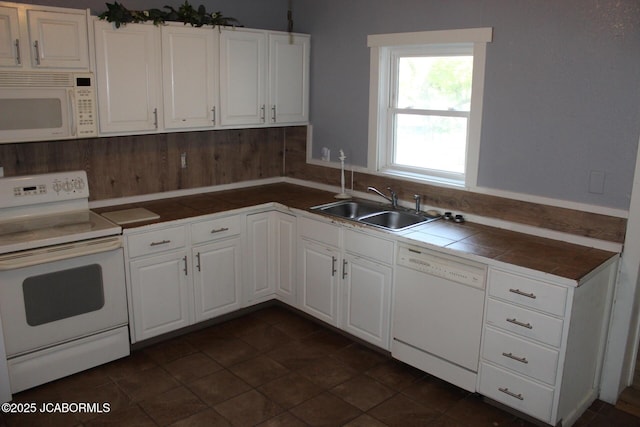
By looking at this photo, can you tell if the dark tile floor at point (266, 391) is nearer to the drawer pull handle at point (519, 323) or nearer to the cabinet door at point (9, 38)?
the drawer pull handle at point (519, 323)

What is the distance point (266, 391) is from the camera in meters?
3.25

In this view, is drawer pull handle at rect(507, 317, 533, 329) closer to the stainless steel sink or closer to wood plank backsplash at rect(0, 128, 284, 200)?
the stainless steel sink

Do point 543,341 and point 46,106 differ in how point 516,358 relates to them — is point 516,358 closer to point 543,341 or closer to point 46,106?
point 543,341

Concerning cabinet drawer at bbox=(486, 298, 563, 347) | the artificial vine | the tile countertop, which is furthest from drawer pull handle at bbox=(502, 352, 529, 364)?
the artificial vine

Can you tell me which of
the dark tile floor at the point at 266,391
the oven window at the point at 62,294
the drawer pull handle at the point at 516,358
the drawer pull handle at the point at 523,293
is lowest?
the dark tile floor at the point at 266,391

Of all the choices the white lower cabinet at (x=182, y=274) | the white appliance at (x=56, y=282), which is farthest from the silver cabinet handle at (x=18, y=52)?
the white lower cabinet at (x=182, y=274)

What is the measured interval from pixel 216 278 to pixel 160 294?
44cm

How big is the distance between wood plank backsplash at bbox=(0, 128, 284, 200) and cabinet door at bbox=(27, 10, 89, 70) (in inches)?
24.3

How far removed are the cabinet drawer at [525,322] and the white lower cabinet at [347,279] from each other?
2.37 feet

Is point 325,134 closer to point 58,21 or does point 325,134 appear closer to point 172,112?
point 172,112

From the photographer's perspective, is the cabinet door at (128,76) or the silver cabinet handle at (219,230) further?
the silver cabinet handle at (219,230)

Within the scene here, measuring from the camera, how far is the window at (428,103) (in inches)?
141

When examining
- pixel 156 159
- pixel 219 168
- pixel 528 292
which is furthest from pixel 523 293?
pixel 156 159

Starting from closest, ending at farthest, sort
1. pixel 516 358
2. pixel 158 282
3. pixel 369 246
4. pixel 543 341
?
pixel 543 341 → pixel 516 358 → pixel 369 246 → pixel 158 282
